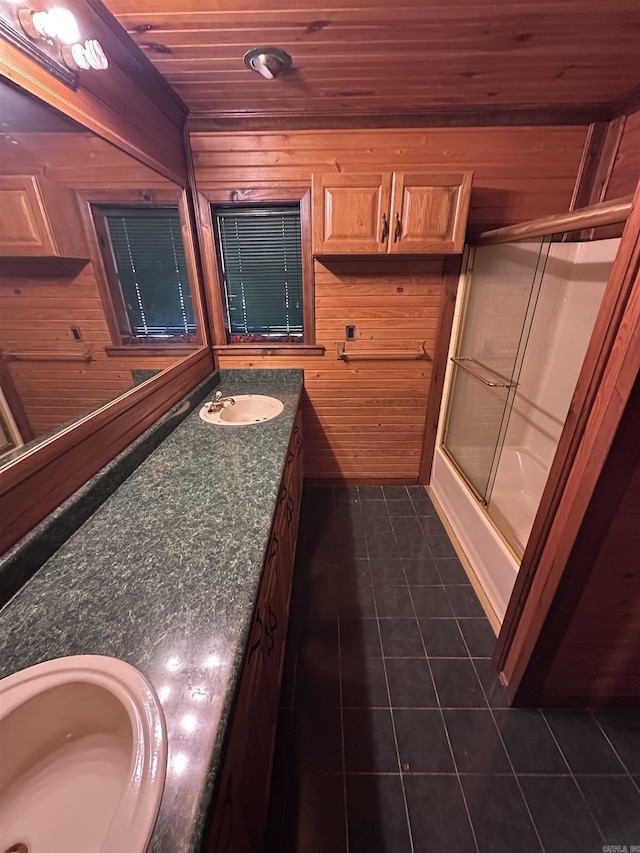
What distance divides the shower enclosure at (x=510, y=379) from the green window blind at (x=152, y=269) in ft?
5.49

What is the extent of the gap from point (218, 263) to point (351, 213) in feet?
2.80

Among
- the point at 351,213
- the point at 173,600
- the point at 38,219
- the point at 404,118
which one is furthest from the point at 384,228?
the point at 173,600

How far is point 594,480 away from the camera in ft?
3.15

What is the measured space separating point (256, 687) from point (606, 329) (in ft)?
4.35

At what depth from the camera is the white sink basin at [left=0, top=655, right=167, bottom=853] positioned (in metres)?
0.51

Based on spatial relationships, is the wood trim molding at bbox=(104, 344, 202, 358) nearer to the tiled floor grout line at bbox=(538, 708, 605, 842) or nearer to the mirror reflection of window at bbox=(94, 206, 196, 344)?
the mirror reflection of window at bbox=(94, 206, 196, 344)

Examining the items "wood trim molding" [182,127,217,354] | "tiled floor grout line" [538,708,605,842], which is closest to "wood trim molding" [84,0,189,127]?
"wood trim molding" [182,127,217,354]

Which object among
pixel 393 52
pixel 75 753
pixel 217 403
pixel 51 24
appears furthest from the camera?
pixel 217 403

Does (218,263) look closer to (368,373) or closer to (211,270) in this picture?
(211,270)

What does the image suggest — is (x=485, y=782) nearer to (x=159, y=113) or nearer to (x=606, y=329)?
(x=606, y=329)

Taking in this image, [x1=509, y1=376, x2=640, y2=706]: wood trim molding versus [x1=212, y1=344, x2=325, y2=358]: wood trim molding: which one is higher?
[x1=212, y1=344, x2=325, y2=358]: wood trim molding

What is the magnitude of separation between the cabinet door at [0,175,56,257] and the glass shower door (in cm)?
201

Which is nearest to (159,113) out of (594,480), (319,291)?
(319,291)

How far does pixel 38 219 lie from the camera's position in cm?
85
